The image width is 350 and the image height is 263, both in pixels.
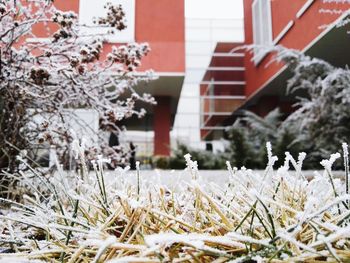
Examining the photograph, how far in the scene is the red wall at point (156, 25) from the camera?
1728 millimetres

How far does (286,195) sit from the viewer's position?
0.67 m

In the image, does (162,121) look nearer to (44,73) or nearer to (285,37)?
(285,37)

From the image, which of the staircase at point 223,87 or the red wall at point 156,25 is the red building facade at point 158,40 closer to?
the red wall at point 156,25

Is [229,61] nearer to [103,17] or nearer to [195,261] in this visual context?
[103,17]

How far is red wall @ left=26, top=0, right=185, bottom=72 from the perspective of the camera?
1.73 meters

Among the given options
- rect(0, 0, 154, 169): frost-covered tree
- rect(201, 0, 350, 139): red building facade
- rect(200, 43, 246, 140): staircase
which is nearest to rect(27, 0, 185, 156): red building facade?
rect(0, 0, 154, 169): frost-covered tree

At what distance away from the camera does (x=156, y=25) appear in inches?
93.8

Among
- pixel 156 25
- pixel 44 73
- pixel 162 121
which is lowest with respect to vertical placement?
pixel 44 73

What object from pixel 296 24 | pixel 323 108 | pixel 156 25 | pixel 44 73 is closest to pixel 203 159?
pixel 323 108

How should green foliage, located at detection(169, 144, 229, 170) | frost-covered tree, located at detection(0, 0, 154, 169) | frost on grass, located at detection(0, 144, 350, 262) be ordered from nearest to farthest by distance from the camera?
frost on grass, located at detection(0, 144, 350, 262)
frost-covered tree, located at detection(0, 0, 154, 169)
green foliage, located at detection(169, 144, 229, 170)

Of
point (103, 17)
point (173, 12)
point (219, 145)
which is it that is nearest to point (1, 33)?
point (103, 17)

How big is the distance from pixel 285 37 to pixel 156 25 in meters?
3.55

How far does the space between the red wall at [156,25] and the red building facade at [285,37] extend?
0.39 meters

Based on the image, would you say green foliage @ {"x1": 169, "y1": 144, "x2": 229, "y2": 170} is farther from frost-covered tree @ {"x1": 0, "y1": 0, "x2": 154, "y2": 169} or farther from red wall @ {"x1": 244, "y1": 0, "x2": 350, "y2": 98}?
frost-covered tree @ {"x1": 0, "y1": 0, "x2": 154, "y2": 169}
